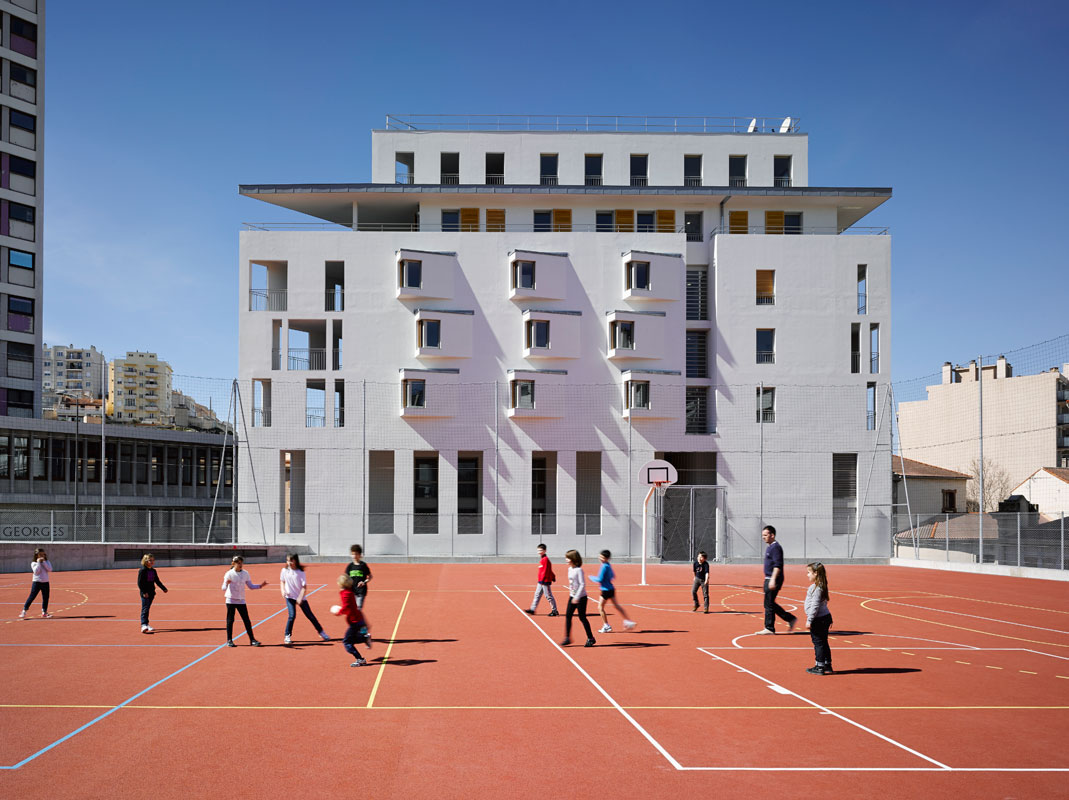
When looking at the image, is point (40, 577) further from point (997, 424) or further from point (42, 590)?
point (997, 424)

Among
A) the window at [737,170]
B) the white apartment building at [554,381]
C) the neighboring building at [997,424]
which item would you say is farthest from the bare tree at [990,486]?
the window at [737,170]

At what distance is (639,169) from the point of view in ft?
174

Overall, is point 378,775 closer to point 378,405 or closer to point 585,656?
point 585,656

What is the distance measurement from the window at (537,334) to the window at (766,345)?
12023mm

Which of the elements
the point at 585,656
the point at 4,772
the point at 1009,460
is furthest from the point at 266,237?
the point at 1009,460

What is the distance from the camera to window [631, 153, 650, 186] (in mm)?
52875

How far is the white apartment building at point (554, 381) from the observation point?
45562 millimetres

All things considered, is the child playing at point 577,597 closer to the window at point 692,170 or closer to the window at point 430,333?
the window at point 430,333

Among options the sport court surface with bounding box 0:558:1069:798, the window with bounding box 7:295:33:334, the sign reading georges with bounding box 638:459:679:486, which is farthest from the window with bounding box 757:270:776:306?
the window with bounding box 7:295:33:334

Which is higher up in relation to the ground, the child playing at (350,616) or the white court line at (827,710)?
the child playing at (350,616)

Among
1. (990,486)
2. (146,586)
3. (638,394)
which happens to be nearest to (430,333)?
(638,394)

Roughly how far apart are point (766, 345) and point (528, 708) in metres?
39.9

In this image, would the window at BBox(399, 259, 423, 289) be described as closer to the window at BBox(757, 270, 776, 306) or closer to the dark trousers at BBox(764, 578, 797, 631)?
the window at BBox(757, 270, 776, 306)

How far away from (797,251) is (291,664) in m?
40.8
